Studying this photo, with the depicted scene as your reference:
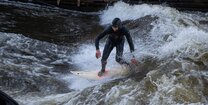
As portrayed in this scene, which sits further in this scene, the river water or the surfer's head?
the surfer's head

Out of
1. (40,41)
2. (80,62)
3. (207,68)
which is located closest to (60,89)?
(80,62)

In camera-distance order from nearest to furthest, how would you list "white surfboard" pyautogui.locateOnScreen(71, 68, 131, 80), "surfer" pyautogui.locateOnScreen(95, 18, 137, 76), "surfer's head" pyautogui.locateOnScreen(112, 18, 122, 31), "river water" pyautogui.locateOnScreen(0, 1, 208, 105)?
"river water" pyautogui.locateOnScreen(0, 1, 208, 105) < "surfer's head" pyautogui.locateOnScreen(112, 18, 122, 31) < "surfer" pyautogui.locateOnScreen(95, 18, 137, 76) < "white surfboard" pyautogui.locateOnScreen(71, 68, 131, 80)

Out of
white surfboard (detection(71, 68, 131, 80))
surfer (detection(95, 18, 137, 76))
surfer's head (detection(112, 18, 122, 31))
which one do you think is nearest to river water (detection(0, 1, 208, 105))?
white surfboard (detection(71, 68, 131, 80))

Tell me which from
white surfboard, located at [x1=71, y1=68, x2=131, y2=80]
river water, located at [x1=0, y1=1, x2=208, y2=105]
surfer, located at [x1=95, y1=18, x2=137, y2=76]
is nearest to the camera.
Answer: river water, located at [x1=0, y1=1, x2=208, y2=105]

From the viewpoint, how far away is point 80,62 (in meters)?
15.6

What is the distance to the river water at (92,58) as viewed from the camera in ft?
35.8

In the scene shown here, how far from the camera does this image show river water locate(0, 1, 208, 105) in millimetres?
10906

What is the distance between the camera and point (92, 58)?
1631 centimetres

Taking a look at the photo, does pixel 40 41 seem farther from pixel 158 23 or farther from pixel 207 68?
pixel 207 68

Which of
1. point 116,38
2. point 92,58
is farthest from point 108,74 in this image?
point 92,58

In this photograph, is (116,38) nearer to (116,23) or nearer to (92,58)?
(116,23)

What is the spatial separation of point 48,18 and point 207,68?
12.4m

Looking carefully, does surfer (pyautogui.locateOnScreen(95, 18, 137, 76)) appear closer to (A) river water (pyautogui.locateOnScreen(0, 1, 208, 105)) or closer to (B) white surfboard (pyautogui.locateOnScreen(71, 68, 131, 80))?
(B) white surfboard (pyautogui.locateOnScreen(71, 68, 131, 80))

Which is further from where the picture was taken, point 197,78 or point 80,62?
point 80,62
